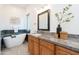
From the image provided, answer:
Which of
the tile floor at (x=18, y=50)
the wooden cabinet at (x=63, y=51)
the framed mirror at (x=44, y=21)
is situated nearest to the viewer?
the wooden cabinet at (x=63, y=51)

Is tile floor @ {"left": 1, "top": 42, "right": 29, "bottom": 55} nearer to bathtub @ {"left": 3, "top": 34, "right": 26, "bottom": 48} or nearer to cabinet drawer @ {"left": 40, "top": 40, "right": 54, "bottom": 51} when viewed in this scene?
bathtub @ {"left": 3, "top": 34, "right": 26, "bottom": 48}

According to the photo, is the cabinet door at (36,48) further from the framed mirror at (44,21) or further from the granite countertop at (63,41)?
the framed mirror at (44,21)

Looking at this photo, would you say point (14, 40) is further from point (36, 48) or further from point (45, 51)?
point (45, 51)

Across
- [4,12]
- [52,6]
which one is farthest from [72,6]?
[4,12]

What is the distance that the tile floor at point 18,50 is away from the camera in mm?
1797

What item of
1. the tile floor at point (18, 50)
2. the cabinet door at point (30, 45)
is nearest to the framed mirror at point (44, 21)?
the cabinet door at point (30, 45)

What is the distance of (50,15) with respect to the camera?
6.35 feet

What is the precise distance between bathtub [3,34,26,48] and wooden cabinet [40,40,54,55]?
296mm

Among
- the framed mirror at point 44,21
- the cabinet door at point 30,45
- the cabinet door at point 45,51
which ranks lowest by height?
the cabinet door at point 45,51

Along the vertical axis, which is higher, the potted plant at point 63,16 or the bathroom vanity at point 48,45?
the potted plant at point 63,16

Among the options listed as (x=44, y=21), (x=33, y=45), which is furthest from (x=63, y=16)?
(x=33, y=45)

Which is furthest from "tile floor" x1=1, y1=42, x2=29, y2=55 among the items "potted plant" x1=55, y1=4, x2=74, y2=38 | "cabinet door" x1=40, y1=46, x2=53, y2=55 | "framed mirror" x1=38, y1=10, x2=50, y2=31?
"potted plant" x1=55, y1=4, x2=74, y2=38
